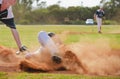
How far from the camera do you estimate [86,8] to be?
224ft

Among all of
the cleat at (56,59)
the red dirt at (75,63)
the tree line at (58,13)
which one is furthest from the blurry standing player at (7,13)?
the tree line at (58,13)

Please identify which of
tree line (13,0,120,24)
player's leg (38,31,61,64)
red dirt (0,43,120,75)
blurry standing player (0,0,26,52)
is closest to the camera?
red dirt (0,43,120,75)

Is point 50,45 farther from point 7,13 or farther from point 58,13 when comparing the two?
point 58,13

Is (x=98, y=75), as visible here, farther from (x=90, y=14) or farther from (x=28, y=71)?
(x=90, y=14)

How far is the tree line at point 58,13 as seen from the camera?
210 feet

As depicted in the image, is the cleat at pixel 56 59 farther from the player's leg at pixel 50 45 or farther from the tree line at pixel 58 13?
the tree line at pixel 58 13

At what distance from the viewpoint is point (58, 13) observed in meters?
66.8

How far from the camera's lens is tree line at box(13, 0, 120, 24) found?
210ft

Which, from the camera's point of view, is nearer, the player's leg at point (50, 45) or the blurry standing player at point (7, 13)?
the player's leg at point (50, 45)

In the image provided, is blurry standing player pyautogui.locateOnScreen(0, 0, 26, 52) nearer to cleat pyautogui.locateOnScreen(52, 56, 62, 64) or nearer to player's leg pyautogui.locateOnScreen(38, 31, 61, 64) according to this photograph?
player's leg pyautogui.locateOnScreen(38, 31, 61, 64)

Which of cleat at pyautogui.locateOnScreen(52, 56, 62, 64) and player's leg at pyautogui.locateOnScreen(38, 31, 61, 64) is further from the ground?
player's leg at pyautogui.locateOnScreen(38, 31, 61, 64)

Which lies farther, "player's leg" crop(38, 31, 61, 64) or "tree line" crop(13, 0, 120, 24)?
"tree line" crop(13, 0, 120, 24)

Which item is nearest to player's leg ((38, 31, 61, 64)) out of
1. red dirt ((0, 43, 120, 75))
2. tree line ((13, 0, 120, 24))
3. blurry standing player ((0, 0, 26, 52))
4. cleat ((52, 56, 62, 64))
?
cleat ((52, 56, 62, 64))

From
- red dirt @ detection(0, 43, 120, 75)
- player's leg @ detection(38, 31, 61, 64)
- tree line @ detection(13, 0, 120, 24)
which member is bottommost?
tree line @ detection(13, 0, 120, 24)
